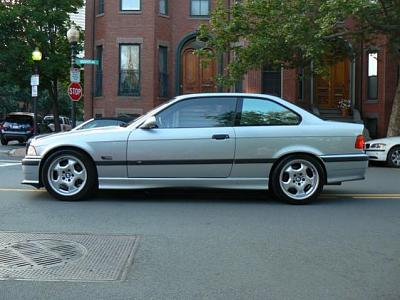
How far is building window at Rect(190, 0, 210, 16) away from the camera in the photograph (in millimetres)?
26609

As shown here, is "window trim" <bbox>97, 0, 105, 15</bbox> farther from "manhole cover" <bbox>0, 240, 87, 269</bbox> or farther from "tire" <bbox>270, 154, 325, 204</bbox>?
"manhole cover" <bbox>0, 240, 87, 269</bbox>

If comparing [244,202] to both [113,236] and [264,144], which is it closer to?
[264,144]

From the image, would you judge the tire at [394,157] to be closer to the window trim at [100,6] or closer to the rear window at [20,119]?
the window trim at [100,6]

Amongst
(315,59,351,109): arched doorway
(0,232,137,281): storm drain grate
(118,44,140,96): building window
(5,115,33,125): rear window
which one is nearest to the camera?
(0,232,137,281): storm drain grate

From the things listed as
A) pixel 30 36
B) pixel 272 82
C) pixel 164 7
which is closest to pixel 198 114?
pixel 272 82

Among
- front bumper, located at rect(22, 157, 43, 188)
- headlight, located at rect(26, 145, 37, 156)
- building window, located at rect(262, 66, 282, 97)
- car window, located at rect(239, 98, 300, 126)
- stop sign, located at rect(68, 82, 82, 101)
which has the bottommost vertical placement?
front bumper, located at rect(22, 157, 43, 188)

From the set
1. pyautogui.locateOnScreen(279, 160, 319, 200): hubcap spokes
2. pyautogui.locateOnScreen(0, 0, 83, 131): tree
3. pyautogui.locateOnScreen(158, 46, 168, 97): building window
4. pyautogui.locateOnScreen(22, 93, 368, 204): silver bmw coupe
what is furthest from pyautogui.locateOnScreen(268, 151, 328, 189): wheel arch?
pyautogui.locateOnScreen(0, 0, 83, 131): tree

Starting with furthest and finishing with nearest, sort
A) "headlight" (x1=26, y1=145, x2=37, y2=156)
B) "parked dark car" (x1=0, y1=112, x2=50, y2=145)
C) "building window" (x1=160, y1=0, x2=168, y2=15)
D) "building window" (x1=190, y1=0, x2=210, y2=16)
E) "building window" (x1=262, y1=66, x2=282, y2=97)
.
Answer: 1. "parked dark car" (x1=0, y1=112, x2=50, y2=145)
2. "building window" (x1=190, y1=0, x2=210, y2=16)
3. "building window" (x1=160, y1=0, x2=168, y2=15)
4. "building window" (x1=262, y1=66, x2=282, y2=97)
5. "headlight" (x1=26, y1=145, x2=37, y2=156)

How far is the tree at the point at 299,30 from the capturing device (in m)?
16.1

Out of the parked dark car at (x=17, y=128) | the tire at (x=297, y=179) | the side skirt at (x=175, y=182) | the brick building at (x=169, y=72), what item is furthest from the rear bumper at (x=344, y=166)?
the parked dark car at (x=17, y=128)

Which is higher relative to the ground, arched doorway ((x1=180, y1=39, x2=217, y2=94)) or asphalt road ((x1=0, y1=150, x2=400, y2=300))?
arched doorway ((x1=180, y1=39, x2=217, y2=94))

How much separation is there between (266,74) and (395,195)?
610 inches

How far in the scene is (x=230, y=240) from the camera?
647 centimetres

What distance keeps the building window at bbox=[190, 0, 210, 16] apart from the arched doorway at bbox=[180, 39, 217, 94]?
1.28 meters
